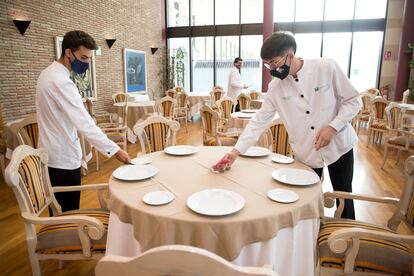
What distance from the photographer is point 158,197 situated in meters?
1.48

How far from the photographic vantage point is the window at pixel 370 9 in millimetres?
9141

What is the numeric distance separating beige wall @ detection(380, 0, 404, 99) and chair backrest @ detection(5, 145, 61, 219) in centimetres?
993

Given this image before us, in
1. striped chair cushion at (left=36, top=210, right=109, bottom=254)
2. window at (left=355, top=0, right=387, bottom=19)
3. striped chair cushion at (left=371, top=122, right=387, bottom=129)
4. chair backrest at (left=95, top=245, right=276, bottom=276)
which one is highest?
window at (left=355, top=0, right=387, bottom=19)

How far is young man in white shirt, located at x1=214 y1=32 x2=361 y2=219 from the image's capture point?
1.89 metres

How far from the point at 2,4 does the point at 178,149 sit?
4860 mm

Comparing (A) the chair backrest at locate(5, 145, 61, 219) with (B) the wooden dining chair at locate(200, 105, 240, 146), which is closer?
(A) the chair backrest at locate(5, 145, 61, 219)

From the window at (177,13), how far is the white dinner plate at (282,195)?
1036 cm

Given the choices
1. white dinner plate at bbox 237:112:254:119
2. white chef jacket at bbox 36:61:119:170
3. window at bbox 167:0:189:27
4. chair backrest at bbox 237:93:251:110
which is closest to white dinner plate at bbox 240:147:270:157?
white chef jacket at bbox 36:61:119:170

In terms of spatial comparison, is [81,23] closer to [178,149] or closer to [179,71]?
[179,71]

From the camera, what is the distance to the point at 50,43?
615cm

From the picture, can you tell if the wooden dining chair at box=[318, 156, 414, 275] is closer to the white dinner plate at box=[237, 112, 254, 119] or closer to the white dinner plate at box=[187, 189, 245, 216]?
the white dinner plate at box=[187, 189, 245, 216]

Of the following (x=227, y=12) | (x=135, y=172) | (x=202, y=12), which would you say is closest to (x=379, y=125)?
(x=135, y=172)

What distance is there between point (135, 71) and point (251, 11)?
447 centimetres

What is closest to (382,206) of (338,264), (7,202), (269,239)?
(338,264)
